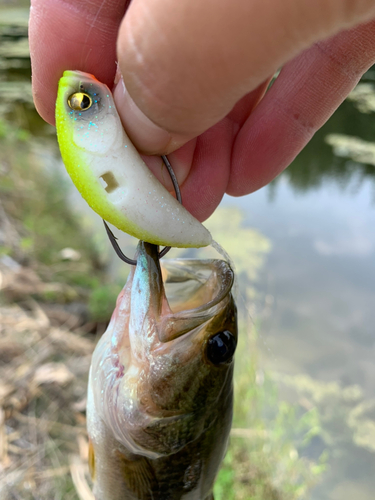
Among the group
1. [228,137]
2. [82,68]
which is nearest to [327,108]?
[228,137]

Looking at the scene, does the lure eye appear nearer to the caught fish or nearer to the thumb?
the thumb

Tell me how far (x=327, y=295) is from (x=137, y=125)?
4025mm

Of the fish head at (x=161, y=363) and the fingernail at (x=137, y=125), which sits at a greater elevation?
the fingernail at (x=137, y=125)

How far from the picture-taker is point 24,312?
3.09 meters

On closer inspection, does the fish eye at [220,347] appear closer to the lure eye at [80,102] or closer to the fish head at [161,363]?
the fish head at [161,363]

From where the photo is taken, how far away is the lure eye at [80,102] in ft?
2.39

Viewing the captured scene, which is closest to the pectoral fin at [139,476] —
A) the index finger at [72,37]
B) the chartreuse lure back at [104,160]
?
the chartreuse lure back at [104,160]

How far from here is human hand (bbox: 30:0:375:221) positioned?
0.49 metres

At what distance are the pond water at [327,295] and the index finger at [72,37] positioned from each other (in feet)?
4.75

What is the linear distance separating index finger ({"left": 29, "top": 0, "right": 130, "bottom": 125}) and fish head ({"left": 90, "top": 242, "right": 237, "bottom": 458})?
0.47 metres

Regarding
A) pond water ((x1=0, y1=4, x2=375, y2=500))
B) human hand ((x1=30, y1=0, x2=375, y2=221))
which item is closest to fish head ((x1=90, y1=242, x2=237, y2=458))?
human hand ((x1=30, y1=0, x2=375, y2=221))

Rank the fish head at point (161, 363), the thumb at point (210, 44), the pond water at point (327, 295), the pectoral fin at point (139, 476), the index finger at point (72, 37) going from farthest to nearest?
the pond water at point (327, 295) < the pectoral fin at point (139, 476) < the fish head at point (161, 363) < the index finger at point (72, 37) < the thumb at point (210, 44)

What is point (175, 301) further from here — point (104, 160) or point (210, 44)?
point (210, 44)

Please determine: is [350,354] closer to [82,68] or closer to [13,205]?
[82,68]
